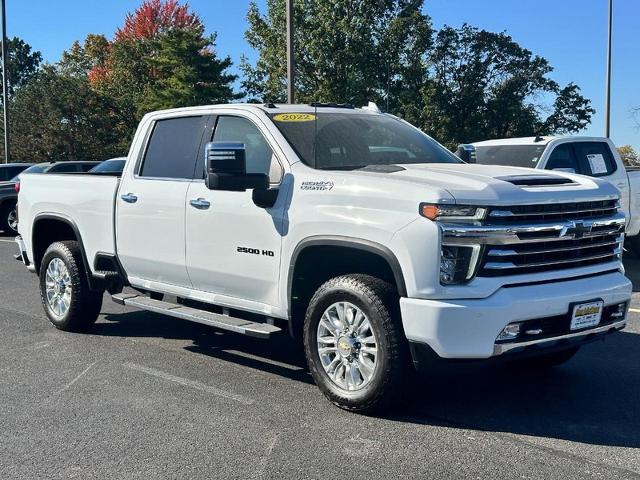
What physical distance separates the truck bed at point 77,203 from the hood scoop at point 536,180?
11.7 feet

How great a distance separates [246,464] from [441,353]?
1.24 metres

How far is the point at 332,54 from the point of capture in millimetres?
35812

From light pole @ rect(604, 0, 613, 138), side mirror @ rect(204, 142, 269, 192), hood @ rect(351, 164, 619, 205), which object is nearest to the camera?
hood @ rect(351, 164, 619, 205)

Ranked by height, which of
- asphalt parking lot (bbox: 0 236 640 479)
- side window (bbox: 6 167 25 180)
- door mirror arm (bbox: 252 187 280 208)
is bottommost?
asphalt parking lot (bbox: 0 236 640 479)

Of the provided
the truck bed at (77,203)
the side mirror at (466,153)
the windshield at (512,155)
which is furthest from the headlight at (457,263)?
the windshield at (512,155)

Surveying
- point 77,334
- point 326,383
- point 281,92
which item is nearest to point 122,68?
point 281,92

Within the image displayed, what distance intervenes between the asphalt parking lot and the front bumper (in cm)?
32

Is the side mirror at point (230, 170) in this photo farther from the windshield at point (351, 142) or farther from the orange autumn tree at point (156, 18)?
the orange autumn tree at point (156, 18)

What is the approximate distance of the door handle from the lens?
18.2ft

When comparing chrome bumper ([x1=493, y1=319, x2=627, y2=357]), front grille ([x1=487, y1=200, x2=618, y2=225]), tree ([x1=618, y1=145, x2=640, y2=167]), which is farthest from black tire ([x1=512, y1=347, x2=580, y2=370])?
tree ([x1=618, y1=145, x2=640, y2=167])

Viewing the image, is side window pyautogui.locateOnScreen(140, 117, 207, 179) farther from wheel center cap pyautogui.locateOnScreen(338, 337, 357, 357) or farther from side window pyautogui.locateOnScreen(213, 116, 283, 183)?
wheel center cap pyautogui.locateOnScreen(338, 337, 357, 357)

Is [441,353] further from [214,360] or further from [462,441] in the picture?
[214,360]

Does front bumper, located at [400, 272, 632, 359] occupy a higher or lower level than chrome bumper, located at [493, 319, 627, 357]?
higher

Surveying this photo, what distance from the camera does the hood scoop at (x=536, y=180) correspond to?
179 inches
